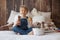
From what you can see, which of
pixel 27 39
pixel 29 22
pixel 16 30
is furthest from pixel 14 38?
pixel 29 22

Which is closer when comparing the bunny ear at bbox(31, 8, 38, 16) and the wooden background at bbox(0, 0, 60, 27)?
the bunny ear at bbox(31, 8, 38, 16)

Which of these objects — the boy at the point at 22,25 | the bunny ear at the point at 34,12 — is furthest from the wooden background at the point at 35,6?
the boy at the point at 22,25

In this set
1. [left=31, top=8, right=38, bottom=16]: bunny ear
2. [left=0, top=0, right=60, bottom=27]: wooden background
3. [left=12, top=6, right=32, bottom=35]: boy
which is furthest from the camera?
[left=0, top=0, right=60, bottom=27]: wooden background

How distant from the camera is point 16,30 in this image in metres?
2.20

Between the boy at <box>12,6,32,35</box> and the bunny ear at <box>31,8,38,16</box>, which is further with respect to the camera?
the bunny ear at <box>31,8,38,16</box>

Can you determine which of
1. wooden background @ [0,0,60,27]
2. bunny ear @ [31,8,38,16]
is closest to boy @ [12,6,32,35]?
bunny ear @ [31,8,38,16]

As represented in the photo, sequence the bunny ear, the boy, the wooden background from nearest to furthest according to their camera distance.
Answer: the boy, the bunny ear, the wooden background

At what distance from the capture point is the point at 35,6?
3.59 metres

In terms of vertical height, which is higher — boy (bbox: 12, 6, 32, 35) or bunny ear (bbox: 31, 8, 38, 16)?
bunny ear (bbox: 31, 8, 38, 16)

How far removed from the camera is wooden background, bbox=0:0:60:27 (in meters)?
3.58

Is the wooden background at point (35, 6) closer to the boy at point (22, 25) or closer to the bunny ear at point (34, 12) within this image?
the bunny ear at point (34, 12)

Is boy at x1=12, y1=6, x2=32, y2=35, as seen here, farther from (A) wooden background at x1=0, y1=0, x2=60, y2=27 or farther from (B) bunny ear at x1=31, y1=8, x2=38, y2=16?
(A) wooden background at x1=0, y1=0, x2=60, y2=27

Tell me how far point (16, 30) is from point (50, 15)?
58.1 inches

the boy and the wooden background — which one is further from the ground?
the wooden background
